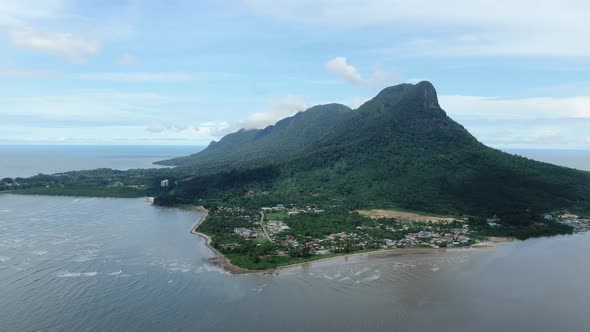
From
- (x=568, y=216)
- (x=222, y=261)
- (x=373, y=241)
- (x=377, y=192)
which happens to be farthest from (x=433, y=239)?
(x=568, y=216)

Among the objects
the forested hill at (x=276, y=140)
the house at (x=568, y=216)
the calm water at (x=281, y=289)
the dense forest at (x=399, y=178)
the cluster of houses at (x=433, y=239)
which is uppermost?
the forested hill at (x=276, y=140)

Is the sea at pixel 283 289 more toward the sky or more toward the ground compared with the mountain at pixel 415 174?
more toward the ground

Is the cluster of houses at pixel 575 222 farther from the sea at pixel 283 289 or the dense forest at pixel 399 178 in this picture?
the sea at pixel 283 289

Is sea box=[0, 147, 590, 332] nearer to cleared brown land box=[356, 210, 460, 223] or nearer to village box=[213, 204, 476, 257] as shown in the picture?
village box=[213, 204, 476, 257]

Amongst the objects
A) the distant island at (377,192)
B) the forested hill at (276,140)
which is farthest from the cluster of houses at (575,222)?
the forested hill at (276,140)

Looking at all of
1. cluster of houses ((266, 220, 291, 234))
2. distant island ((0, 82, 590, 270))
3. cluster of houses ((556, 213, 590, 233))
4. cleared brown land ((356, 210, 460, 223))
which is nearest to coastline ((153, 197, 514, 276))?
distant island ((0, 82, 590, 270))

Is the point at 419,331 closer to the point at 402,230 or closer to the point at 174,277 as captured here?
the point at 174,277

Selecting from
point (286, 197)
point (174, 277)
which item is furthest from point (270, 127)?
point (174, 277)
